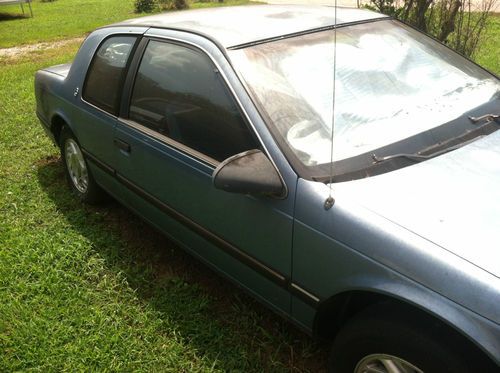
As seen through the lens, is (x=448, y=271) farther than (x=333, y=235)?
No

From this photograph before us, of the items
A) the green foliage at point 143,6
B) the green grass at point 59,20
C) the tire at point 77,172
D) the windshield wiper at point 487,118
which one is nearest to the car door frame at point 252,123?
the windshield wiper at point 487,118

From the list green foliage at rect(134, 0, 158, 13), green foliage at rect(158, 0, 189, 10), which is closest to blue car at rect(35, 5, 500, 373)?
green foliage at rect(134, 0, 158, 13)

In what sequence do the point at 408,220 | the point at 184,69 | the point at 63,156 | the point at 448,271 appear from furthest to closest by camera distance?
the point at 63,156 → the point at 184,69 → the point at 408,220 → the point at 448,271

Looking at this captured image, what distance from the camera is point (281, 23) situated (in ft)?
8.61

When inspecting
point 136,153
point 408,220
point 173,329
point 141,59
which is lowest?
point 173,329

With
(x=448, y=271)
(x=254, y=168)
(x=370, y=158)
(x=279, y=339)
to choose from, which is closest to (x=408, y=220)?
(x=448, y=271)

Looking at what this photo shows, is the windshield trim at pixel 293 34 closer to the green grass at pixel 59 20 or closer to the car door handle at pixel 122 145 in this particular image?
the car door handle at pixel 122 145

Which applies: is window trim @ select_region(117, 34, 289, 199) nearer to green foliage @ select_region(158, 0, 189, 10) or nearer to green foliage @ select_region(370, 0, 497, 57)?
green foliage @ select_region(370, 0, 497, 57)

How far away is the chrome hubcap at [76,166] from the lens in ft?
12.5

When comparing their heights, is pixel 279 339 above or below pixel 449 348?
below

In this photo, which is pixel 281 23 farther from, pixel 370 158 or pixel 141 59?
pixel 370 158

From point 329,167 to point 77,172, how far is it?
2.64 meters

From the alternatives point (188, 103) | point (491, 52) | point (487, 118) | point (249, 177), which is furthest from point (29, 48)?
point (487, 118)

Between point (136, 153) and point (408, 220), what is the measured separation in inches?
66.7
